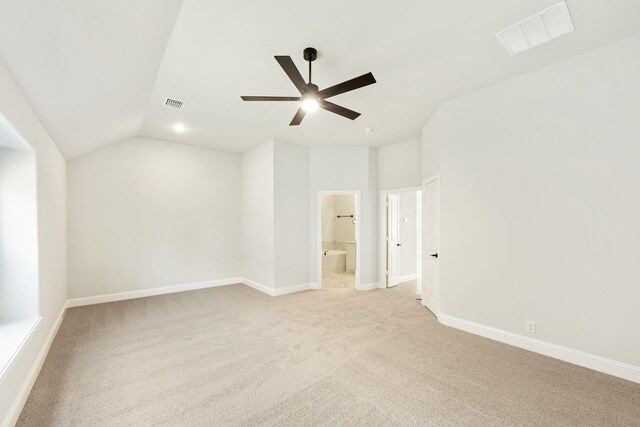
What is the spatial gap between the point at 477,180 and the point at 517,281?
1271 mm

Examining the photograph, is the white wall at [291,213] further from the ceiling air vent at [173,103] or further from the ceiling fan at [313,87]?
the ceiling fan at [313,87]

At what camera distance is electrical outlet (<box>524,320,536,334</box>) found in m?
3.09

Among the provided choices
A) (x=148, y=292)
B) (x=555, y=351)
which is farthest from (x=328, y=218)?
(x=555, y=351)

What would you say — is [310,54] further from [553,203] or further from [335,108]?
[553,203]

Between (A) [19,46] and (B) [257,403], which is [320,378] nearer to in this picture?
(B) [257,403]

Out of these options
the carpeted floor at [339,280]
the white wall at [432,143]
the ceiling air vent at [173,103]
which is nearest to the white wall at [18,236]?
the ceiling air vent at [173,103]

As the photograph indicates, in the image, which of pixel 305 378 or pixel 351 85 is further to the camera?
pixel 305 378

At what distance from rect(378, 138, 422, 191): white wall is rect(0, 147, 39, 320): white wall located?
5205mm

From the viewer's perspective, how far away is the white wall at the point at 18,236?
2633mm

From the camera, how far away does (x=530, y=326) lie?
10.2ft

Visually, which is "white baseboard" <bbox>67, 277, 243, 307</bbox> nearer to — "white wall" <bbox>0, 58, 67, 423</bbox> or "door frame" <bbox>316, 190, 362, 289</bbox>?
"white wall" <bbox>0, 58, 67, 423</bbox>

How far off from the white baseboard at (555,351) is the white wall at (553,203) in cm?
6

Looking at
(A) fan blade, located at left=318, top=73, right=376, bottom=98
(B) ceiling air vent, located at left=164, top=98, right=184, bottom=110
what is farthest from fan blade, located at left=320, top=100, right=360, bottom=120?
(B) ceiling air vent, located at left=164, top=98, right=184, bottom=110

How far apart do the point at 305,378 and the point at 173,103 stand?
12.2 ft
